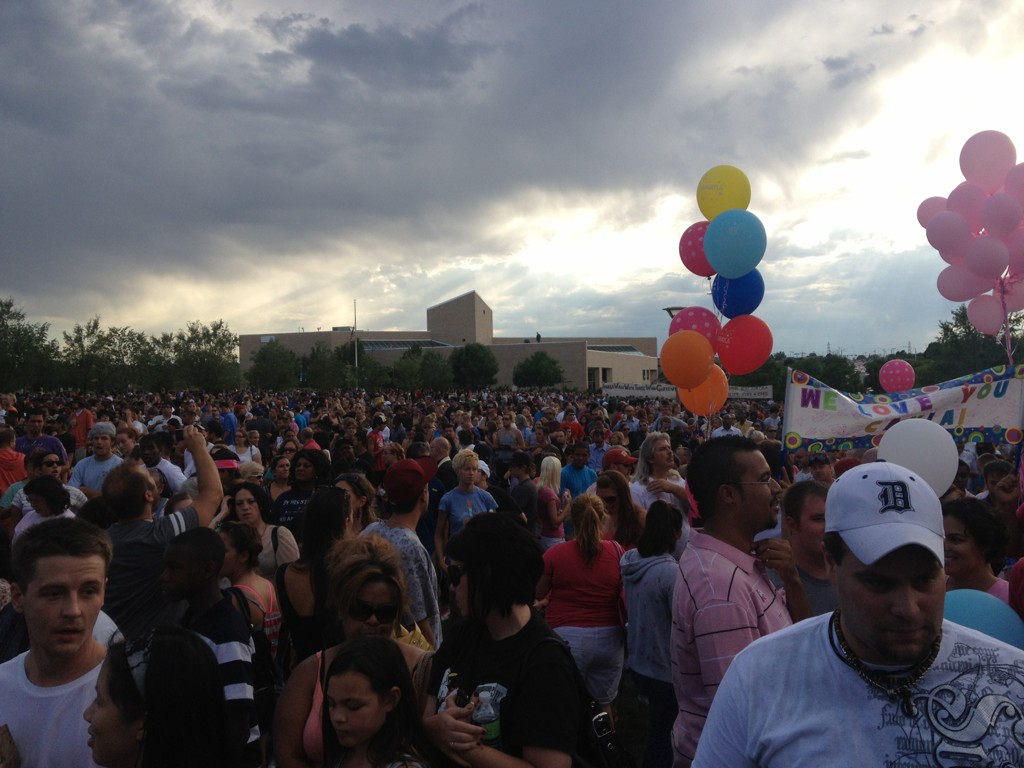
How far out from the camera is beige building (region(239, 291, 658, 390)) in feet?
307

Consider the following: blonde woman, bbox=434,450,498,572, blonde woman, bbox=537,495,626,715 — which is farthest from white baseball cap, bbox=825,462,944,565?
blonde woman, bbox=434,450,498,572

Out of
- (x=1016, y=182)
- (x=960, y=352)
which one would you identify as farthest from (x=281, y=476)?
(x=960, y=352)

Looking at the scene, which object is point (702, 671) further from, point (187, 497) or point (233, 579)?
point (187, 497)

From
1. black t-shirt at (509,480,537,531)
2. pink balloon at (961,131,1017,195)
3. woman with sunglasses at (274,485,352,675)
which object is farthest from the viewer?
pink balloon at (961,131,1017,195)

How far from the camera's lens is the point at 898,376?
13.7 meters

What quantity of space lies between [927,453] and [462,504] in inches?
152

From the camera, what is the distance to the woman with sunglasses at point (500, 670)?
7.26ft

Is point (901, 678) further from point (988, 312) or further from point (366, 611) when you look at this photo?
point (988, 312)

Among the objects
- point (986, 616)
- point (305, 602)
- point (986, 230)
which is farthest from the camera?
point (986, 230)

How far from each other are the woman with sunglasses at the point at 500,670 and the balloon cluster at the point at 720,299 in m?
5.91

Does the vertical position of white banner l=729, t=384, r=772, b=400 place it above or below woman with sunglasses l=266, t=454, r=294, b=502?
above

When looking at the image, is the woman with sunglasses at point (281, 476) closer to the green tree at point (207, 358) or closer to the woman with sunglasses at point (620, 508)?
the woman with sunglasses at point (620, 508)

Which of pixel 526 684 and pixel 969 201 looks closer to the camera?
pixel 526 684

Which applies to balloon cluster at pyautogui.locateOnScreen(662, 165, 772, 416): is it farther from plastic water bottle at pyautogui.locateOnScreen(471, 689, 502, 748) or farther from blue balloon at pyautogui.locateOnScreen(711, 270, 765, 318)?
plastic water bottle at pyautogui.locateOnScreen(471, 689, 502, 748)
